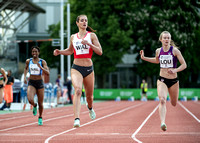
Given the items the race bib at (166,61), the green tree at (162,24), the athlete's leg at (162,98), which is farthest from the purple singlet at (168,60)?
the green tree at (162,24)

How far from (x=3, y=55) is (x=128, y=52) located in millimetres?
13994

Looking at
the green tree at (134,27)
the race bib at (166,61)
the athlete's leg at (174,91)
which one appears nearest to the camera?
the race bib at (166,61)

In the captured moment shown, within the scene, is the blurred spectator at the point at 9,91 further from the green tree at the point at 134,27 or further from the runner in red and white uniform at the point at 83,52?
the green tree at the point at 134,27

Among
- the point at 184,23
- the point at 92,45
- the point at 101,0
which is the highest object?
the point at 101,0

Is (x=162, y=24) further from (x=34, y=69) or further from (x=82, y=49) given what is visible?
(x=82, y=49)

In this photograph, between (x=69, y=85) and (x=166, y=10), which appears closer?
(x=69, y=85)

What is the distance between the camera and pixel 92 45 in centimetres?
806

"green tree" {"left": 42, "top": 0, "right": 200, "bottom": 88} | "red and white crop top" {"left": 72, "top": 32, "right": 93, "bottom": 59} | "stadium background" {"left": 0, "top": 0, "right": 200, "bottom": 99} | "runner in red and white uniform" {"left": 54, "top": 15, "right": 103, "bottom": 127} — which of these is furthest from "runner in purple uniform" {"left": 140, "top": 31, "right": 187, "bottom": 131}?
"green tree" {"left": 42, "top": 0, "right": 200, "bottom": 88}

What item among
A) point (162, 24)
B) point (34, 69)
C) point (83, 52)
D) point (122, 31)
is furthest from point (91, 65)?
point (122, 31)

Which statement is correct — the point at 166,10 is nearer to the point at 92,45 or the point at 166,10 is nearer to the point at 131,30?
the point at 131,30

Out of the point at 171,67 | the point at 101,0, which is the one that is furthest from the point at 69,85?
the point at 171,67

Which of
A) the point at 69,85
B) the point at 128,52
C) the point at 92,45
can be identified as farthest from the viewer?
the point at 128,52

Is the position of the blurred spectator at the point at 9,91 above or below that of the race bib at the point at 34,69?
below

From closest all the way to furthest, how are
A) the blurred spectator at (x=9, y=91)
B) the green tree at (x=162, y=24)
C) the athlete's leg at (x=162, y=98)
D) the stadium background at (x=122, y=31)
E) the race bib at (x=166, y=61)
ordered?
the athlete's leg at (x=162, y=98)
the race bib at (x=166, y=61)
the blurred spectator at (x=9, y=91)
the stadium background at (x=122, y=31)
the green tree at (x=162, y=24)
